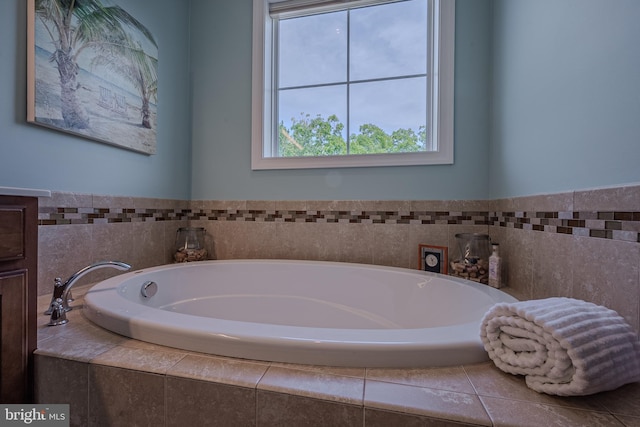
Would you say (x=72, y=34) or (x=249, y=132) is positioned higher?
(x=72, y=34)

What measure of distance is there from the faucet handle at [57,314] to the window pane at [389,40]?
188 centimetres

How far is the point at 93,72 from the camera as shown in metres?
1.27

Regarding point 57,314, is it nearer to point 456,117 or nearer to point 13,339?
point 13,339

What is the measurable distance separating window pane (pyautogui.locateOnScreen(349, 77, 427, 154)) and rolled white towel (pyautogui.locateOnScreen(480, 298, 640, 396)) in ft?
4.25

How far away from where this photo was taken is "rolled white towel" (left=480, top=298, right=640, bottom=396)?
1.63 ft

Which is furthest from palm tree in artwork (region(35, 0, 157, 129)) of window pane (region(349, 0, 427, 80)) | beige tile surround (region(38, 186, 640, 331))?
window pane (region(349, 0, 427, 80))

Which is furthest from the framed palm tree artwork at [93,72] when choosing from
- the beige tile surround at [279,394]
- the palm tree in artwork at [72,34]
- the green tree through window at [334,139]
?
the beige tile surround at [279,394]

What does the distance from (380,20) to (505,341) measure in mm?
1973

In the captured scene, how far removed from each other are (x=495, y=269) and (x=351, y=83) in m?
1.42

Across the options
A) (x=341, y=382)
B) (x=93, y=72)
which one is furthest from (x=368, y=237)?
(x=93, y=72)

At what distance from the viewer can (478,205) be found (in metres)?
1.57

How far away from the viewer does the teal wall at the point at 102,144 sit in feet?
3.28

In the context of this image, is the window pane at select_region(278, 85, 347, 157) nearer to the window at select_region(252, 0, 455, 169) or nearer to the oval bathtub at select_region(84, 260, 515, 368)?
the window at select_region(252, 0, 455, 169)

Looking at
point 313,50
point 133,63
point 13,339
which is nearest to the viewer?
point 13,339
